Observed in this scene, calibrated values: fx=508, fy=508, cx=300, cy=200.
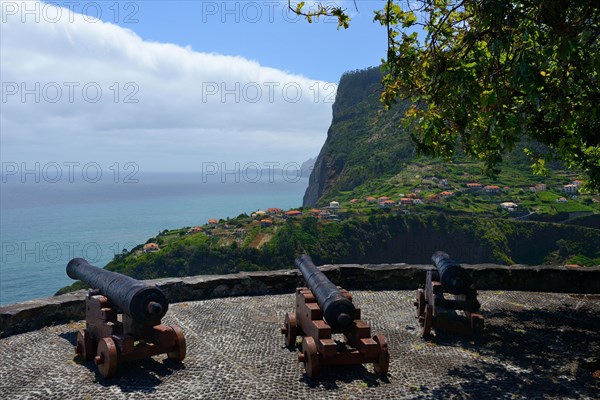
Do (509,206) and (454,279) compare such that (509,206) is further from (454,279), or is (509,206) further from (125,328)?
(125,328)

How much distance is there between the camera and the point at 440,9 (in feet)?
25.1

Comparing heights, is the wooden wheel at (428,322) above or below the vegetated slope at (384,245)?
above

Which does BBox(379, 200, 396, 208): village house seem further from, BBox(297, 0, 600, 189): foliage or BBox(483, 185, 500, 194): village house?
BBox(297, 0, 600, 189): foliage

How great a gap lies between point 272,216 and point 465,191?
1304 inches

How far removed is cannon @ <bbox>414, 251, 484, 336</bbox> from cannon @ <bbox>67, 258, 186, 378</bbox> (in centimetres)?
350

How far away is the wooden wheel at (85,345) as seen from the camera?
20.6 ft

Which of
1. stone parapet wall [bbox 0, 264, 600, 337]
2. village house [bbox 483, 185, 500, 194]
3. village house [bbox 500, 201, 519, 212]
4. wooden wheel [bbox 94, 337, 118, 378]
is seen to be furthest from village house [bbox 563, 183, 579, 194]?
wooden wheel [bbox 94, 337, 118, 378]

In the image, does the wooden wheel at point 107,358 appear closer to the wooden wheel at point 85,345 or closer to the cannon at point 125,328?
the cannon at point 125,328

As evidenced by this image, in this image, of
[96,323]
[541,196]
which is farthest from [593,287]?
[541,196]

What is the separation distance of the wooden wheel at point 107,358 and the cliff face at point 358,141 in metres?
93.9

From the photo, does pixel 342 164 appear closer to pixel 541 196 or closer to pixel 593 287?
pixel 541 196

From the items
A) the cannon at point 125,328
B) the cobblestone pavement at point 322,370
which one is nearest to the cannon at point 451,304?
the cobblestone pavement at point 322,370

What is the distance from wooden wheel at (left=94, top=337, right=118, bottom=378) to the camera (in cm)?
563

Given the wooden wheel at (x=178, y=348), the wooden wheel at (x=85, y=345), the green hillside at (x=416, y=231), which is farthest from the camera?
the green hillside at (x=416, y=231)
